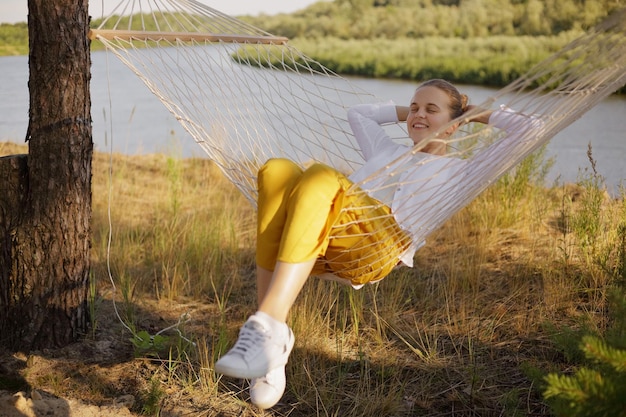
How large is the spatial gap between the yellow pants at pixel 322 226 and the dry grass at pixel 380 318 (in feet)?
1.42

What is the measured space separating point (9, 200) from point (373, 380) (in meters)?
1.17

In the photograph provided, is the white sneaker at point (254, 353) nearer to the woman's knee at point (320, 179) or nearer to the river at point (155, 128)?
the woman's knee at point (320, 179)

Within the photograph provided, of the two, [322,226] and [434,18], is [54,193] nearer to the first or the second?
[322,226]

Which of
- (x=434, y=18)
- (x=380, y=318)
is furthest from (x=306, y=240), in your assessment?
(x=434, y=18)

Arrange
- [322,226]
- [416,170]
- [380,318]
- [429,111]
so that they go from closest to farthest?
[322,226] < [416,170] < [429,111] < [380,318]

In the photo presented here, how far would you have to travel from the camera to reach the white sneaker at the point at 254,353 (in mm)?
1360

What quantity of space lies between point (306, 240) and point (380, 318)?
94cm

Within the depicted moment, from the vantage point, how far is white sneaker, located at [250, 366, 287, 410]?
1454 mm

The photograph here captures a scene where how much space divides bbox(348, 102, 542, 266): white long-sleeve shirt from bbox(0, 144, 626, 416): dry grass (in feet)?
1.40

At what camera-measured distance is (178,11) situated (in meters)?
2.13

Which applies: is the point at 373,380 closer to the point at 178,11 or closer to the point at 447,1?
the point at 178,11

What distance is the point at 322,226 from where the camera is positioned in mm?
1521

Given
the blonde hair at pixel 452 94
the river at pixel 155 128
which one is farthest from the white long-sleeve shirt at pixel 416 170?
the river at pixel 155 128

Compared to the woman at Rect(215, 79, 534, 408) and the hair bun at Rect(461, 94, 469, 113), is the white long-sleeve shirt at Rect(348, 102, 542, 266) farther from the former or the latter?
the hair bun at Rect(461, 94, 469, 113)
